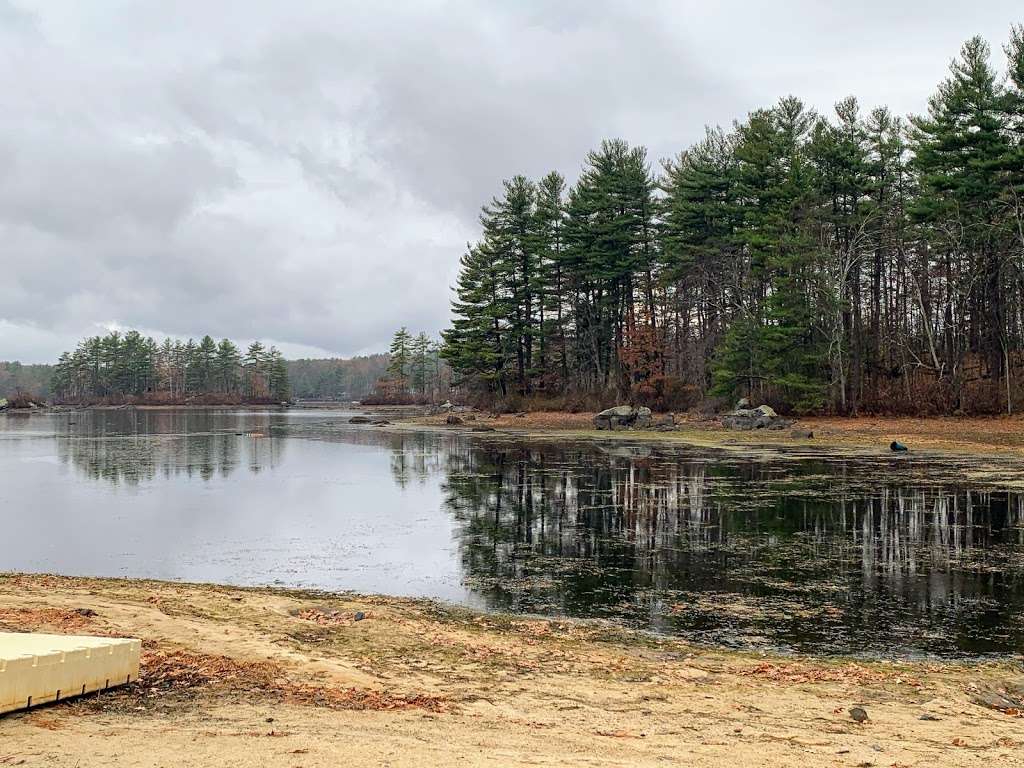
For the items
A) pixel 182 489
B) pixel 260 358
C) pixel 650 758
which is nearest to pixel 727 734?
pixel 650 758

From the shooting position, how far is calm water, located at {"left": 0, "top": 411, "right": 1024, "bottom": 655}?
352 inches

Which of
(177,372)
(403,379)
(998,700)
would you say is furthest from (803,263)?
(177,372)

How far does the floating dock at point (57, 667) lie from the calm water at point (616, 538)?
Answer: 4.55 meters

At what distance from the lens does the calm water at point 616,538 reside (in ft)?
29.3

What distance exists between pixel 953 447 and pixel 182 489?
2493 cm

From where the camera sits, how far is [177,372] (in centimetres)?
14425

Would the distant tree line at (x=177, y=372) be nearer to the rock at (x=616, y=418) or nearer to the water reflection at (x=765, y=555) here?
the rock at (x=616, y=418)

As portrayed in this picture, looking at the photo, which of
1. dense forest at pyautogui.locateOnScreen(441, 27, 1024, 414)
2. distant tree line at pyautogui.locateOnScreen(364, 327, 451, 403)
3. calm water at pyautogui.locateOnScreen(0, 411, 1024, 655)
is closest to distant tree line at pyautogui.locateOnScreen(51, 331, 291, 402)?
distant tree line at pyautogui.locateOnScreen(364, 327, 451, 403)

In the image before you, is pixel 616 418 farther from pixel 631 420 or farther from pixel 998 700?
pixel 998 700

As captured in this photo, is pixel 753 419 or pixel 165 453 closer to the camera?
pixel 165 453

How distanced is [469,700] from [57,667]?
2.70 meters

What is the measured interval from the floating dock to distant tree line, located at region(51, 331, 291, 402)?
432ft

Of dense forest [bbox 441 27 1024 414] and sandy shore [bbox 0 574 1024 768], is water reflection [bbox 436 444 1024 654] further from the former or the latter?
dense forest [bbox 441 27 1024 414]

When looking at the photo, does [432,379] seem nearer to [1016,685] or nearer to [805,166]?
[805,166]
